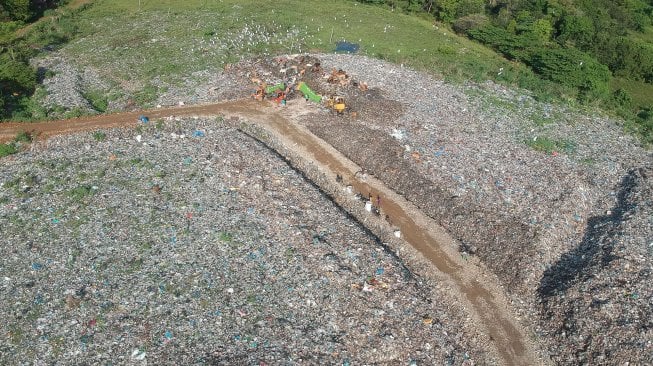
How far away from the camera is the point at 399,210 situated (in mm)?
22984

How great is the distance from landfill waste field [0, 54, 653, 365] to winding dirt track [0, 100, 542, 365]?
85mm

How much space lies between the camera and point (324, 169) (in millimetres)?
25250

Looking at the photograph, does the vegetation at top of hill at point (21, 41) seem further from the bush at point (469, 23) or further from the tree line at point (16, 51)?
the bush at point (469, 23)

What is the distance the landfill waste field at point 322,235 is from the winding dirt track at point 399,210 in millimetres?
85

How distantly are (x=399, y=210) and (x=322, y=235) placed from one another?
14.4 ft

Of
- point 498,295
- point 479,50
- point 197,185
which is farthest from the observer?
point 479,50

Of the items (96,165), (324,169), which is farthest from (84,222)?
(324,169)

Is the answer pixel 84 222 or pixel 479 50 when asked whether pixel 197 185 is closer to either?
pixel 84 222

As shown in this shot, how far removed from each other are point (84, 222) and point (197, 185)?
472 cm

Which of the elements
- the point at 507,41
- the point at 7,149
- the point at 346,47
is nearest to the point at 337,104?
the point at 346,47

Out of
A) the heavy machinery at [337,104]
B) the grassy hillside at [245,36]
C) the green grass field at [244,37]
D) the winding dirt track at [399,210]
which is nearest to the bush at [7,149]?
the winding dirt track at [399,210]

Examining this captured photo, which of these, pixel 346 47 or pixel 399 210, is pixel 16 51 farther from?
pixel 399 210

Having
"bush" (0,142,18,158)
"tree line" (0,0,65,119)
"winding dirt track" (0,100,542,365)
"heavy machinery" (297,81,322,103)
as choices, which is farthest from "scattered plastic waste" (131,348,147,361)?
"heavy machinery" (297,81,322,103)

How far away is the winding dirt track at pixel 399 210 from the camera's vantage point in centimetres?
1783
